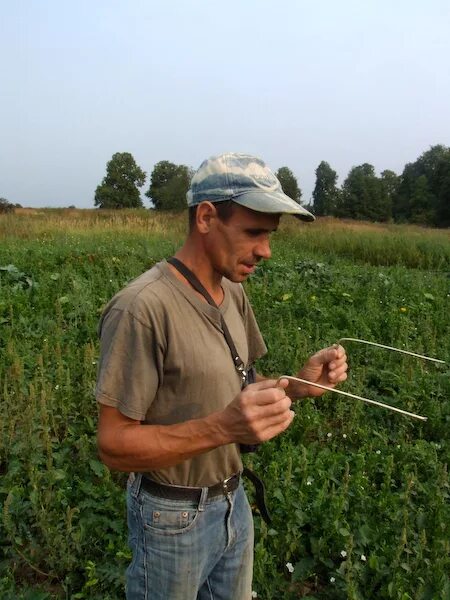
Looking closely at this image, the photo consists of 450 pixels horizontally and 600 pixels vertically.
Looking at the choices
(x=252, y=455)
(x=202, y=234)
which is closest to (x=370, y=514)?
(x=252, y=455)

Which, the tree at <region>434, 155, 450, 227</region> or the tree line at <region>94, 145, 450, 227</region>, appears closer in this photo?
the tree line at <region>94, 145, 450, 227</region>

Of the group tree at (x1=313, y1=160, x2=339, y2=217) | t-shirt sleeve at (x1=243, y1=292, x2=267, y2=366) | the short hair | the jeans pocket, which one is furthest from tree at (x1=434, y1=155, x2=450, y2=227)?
the jeans pocket

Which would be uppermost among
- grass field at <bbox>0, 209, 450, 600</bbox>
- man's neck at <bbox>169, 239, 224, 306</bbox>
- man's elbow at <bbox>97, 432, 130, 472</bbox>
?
man's neck at <bbox>169, 239, 224, 306</bbox>

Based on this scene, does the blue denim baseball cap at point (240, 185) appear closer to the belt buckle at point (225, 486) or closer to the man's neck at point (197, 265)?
the man's neck at point (197, 265)

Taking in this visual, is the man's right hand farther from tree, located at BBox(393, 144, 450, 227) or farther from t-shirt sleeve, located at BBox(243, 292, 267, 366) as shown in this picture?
tree, located at BBox(393, 144, 450, 227)

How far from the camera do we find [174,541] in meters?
1.56

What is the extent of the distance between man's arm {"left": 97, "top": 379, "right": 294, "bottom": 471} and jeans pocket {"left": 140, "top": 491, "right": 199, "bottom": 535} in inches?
7.4

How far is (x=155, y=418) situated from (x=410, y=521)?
2.25 meters

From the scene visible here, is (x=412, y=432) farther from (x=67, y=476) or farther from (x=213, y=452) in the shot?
(x=213, y=452)

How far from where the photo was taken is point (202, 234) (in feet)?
5.17

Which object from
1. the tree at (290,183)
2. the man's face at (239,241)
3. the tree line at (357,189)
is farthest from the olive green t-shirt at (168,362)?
the tree at (290,183)

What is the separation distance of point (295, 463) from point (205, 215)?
8.12 feet

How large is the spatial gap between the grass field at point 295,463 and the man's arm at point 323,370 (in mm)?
1104

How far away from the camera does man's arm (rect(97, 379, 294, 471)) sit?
4.37 ft
